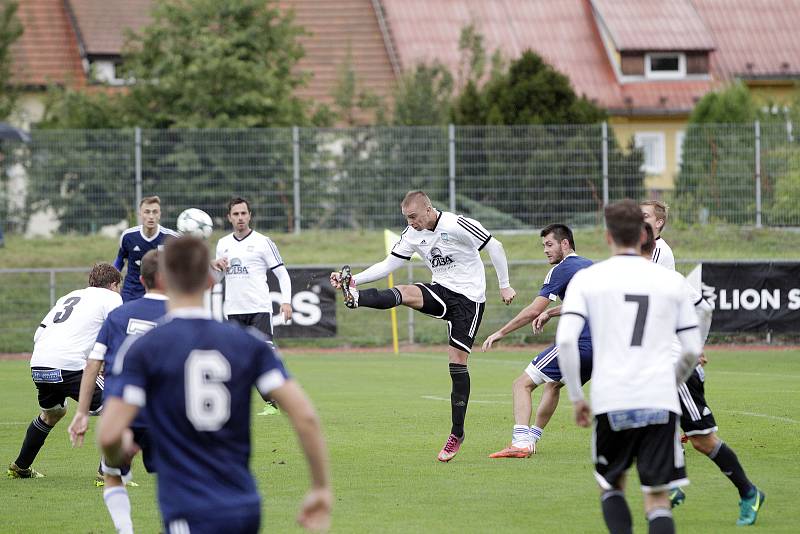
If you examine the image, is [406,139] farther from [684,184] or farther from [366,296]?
[366,296]

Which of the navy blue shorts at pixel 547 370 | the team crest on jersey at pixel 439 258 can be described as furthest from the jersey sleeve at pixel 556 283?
the team crest on jersey at pixel 439 258

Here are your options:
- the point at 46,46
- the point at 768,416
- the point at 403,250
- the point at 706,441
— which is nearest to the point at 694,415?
the point at 706,441

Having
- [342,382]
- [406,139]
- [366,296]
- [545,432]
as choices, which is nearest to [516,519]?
[366,296]

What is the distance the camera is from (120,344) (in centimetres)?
696

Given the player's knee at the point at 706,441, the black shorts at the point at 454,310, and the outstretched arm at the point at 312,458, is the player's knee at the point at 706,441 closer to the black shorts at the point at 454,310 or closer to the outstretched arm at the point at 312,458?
the black shorts at the point at 454,310

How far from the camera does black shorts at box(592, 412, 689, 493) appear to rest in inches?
234

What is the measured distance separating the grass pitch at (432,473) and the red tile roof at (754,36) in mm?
29344

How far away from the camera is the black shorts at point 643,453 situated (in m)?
5.95

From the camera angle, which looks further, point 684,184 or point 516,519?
point 684,184

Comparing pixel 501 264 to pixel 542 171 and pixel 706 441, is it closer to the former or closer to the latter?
pixel 706 441

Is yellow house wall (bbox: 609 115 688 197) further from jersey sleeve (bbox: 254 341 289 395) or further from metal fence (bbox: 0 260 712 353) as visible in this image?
jersey sleeve (bbox: 254 341 289 395)

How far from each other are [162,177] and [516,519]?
61.5 ft

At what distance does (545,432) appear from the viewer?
12078mm

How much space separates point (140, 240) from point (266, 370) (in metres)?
8.99
